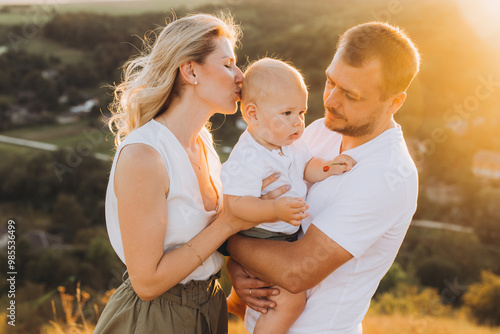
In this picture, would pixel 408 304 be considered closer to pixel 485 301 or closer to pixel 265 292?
pixel 485 301

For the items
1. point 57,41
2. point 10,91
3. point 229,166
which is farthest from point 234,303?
point 57,41

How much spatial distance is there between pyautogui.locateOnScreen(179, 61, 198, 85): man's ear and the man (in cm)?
73

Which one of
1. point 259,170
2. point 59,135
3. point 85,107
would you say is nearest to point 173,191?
point 259,170

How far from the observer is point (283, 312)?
2160mm

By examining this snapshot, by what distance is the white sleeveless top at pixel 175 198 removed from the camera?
6.89 ft

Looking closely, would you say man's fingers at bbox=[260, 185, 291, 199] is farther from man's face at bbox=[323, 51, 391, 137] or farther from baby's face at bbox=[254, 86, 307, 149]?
man's face at bbox=[323, 51, 391, 137]

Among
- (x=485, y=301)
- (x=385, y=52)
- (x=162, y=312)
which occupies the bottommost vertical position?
(x=485, y=301)

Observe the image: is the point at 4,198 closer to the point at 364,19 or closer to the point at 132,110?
the point at 364,19

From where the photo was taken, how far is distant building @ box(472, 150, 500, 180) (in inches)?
1543

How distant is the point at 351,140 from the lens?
2414 mm

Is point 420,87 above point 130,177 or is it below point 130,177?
below

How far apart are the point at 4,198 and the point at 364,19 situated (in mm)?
34852

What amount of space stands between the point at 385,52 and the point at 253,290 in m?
1.39

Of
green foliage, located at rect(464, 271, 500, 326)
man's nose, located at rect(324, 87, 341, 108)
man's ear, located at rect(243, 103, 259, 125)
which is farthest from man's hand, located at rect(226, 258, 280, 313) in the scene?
green foliage, located at rect(464, 271, 500, 326)
